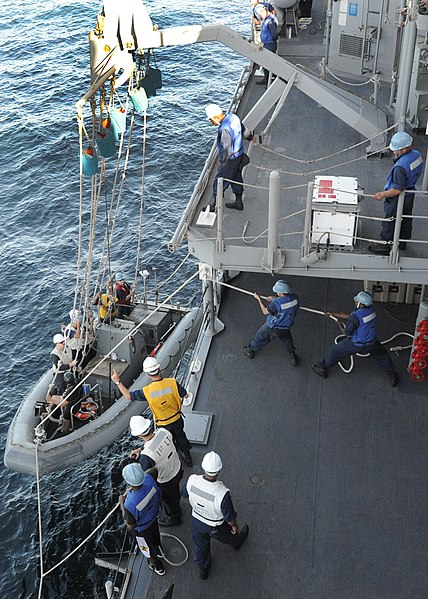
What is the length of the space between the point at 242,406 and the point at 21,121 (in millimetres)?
21566

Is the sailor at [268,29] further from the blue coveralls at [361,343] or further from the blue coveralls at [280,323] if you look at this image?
the blue coveralls at [361,343]

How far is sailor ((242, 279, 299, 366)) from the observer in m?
11.6

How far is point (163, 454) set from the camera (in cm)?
927

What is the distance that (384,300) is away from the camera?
556 inches

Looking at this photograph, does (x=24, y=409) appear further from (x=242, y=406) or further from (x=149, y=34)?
(x=149, y=34)

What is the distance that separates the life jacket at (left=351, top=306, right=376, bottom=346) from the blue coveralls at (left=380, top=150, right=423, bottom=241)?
1.18m

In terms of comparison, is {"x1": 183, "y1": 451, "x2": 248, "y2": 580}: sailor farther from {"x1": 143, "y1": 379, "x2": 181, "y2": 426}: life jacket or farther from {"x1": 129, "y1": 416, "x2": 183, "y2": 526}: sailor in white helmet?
{"x1": 143, "y1": 379, "x2": 181, "y2": 426}: life jacket

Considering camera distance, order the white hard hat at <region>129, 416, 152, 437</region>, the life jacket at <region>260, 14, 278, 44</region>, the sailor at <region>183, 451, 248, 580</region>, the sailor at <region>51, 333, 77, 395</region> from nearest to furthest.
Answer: the sailor at <region>183, 451, 248, 580</region>
the white hard hat at <region>129, 416, 152, 437</region>
the sailor at <region>51, 333, 77, 395</region>
the life jacket at <region>260, 14, 278, 44</region>

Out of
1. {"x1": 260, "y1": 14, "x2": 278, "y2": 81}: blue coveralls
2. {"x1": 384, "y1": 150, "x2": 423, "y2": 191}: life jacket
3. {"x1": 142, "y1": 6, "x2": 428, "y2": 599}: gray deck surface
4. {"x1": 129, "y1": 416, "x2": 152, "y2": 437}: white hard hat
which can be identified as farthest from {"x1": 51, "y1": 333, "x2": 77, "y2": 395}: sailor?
{"x1": 260, "y1": 14, "x2": 278, "y2": 81}: blue coveralls

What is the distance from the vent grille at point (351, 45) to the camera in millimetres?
17203

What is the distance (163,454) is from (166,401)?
0.97 meters

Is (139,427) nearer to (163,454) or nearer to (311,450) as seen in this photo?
(163,454)

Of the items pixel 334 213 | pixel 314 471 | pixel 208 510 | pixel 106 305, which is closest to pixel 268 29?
pixel 106 305

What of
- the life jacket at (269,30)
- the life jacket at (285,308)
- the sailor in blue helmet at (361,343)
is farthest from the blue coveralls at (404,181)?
the life jacket at (269,30)
